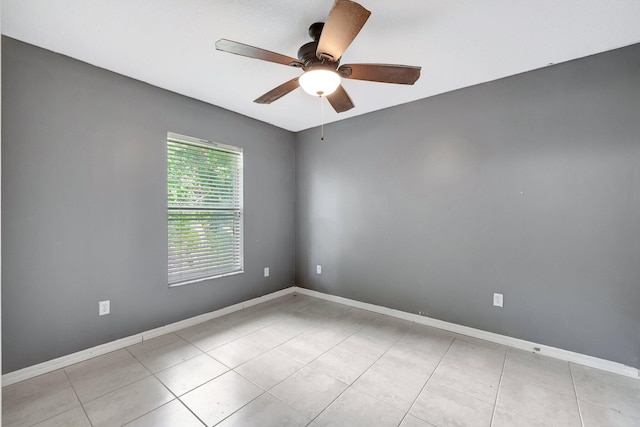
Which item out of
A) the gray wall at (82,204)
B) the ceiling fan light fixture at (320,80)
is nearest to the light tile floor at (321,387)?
the gray wall at (82,204)

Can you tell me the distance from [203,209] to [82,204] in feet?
3.50

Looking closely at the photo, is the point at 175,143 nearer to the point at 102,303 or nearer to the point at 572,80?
the point at 102,303

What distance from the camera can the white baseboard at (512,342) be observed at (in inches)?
86.9

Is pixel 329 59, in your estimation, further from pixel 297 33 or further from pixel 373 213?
pixel 373 213

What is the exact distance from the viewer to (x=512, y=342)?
2607 millimetres

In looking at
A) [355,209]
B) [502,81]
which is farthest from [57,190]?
[502,81]

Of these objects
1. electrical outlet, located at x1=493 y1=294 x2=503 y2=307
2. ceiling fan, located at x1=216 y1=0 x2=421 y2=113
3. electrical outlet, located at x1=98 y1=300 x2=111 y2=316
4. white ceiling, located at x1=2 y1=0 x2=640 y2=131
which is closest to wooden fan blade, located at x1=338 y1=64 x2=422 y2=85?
ceiling fan, located at x1=216 y1=0 x2=421 y2=113

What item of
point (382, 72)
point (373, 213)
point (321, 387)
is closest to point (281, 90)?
point (382, 72)

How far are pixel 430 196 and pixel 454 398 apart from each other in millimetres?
1858

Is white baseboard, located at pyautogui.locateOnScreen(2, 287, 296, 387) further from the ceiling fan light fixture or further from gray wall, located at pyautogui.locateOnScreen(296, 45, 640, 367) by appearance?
the ceiling fan light fixture

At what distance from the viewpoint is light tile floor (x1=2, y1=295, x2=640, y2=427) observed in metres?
1.76

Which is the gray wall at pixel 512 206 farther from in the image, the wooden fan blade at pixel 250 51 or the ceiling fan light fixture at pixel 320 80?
the wooden fan blade at pixel 250 51

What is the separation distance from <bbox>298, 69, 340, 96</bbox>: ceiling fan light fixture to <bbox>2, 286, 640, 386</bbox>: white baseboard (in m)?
2.54

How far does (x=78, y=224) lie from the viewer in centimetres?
236
